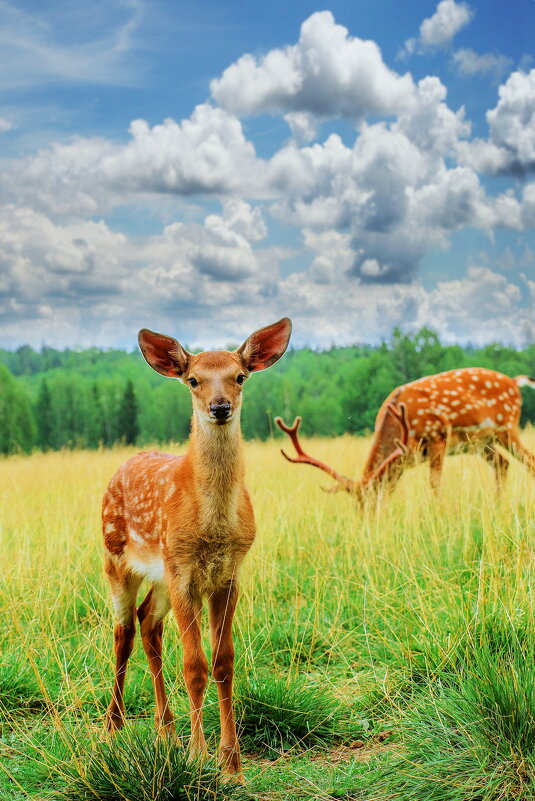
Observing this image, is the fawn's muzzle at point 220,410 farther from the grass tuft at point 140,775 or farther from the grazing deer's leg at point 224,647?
the grass tuft at point 140,775

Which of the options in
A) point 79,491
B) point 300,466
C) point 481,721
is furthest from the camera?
point 300,466

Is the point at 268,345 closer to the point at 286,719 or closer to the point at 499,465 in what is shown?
the point at 286,719

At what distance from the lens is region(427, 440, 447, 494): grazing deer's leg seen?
27.2 ft

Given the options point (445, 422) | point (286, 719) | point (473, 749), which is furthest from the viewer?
point (445, 422)

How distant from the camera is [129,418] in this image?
35.6 meters

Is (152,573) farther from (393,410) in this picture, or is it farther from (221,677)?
(393,410)

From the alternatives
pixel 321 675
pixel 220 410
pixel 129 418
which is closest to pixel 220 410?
pixel 220 410

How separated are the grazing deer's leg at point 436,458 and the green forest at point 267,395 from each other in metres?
22.4

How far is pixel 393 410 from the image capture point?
8133mm

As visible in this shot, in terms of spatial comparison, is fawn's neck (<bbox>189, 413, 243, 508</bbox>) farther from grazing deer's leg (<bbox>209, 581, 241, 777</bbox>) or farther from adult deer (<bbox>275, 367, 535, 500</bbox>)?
adult deer (<bbox>275, 367, 535, 500</bbox>)

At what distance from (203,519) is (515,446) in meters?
6.24

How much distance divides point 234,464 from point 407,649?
5.50 feet

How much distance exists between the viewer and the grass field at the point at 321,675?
127 inches

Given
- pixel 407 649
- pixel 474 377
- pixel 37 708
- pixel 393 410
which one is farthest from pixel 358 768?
pixel 474 377
